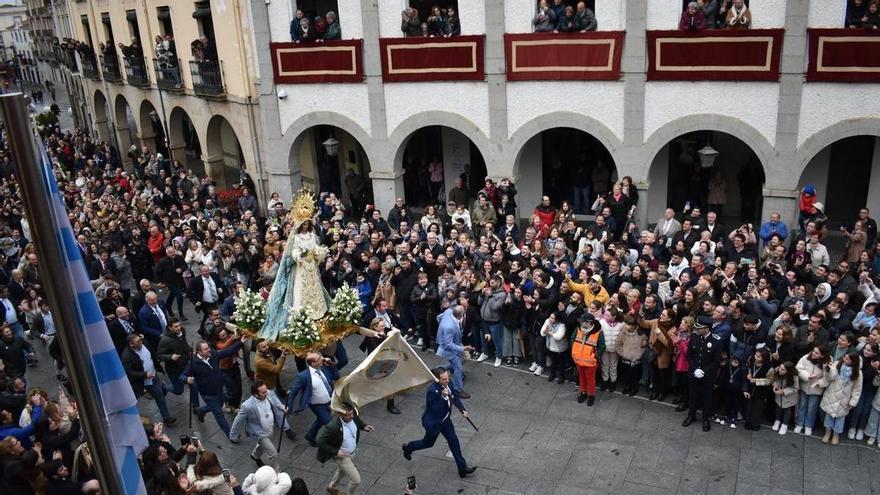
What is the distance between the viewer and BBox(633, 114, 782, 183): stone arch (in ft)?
51.9

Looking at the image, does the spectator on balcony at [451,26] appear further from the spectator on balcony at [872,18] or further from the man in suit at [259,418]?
the man in suit at [259,418]

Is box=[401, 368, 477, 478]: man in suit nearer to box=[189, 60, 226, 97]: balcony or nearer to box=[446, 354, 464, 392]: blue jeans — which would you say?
box=[446, 354, 464, 392]: blue jeans

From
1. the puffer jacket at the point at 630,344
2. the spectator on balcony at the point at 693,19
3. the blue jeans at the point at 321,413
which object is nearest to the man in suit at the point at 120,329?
the blue jeans at the point at 321,413

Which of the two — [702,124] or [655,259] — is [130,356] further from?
[702,124]

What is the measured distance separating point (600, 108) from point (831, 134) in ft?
15.3

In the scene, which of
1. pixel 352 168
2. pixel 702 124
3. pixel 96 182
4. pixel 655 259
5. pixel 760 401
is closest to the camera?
pixel 760 401

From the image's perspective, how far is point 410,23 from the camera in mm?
18359

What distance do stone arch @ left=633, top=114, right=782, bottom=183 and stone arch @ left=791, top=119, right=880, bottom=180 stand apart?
537 millimetres

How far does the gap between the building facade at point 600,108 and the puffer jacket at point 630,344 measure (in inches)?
246

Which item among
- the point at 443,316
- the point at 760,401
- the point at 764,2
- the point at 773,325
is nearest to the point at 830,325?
the point at 773,325

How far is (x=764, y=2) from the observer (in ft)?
49.1

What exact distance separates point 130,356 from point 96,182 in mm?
16389

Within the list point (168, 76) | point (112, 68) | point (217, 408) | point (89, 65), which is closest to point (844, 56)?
point (217, 408)

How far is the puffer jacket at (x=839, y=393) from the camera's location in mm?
10203
